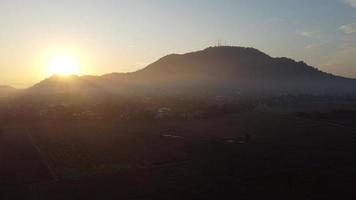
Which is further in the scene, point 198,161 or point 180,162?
point 198,161

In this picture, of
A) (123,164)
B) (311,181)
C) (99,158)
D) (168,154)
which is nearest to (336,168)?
(311,181)

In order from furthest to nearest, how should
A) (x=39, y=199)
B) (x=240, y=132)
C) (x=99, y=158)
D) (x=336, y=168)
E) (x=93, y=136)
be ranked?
(x=240, y=132), (x=93, y=136), (x=99, y=158), (x=336, y=168), (x=39, y=199)

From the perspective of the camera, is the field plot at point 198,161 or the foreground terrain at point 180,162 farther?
the field plot at point 198,161

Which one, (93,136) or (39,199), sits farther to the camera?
(93,136)

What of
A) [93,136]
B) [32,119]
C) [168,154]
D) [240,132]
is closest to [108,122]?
[32,119]

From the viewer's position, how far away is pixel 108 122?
115500 mm

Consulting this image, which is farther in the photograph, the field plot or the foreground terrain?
the field plot

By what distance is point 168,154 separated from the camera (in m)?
66.9

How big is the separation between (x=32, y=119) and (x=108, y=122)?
21.9m

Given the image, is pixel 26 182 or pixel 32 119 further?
pixel 32 119

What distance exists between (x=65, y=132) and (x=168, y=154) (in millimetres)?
34565

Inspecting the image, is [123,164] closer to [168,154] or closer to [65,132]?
[168,154]

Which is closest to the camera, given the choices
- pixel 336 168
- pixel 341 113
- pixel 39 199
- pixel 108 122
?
pixel 39 199

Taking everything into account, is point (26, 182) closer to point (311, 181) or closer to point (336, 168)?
point (311, 181)
